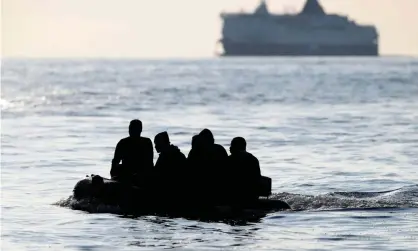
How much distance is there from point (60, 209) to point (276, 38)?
566 feet

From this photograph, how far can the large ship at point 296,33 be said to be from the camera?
618ft

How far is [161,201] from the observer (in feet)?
64.6

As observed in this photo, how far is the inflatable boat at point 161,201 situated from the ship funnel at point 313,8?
16947 cm

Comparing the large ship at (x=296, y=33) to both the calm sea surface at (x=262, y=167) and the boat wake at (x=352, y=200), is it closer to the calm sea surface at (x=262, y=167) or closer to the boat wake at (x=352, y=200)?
the calm sea surface at (x=262, y=167)

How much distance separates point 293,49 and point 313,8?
9941 millimetres

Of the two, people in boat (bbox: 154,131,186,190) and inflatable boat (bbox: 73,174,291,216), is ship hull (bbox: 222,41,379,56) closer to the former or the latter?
inflatable boat (bbox: 73,174,291,216)

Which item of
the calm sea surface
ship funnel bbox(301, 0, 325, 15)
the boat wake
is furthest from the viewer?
ship funnel bbox(301, 0, 325, 15)

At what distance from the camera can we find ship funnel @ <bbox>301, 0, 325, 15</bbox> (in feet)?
616

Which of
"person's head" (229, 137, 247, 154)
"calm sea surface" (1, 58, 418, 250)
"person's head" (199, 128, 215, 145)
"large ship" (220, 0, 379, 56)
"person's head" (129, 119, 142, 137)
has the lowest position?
"calm sea surface" (1, 58, 418, 250)

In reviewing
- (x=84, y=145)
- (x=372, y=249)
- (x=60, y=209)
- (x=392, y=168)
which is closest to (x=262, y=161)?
(x=392, y=168)

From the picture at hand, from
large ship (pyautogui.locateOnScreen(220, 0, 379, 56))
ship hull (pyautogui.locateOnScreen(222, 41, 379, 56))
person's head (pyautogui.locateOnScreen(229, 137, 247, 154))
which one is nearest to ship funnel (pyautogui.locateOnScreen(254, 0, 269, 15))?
large ship (pyautogui.locateOnScreen(220, 0, 379, 56))

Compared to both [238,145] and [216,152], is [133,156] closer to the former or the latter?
[216,152]

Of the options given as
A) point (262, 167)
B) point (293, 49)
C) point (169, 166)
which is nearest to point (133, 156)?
point (169, 166)

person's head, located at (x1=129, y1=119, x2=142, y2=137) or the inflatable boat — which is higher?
person's head, located at (x1=129, y1=119, x2=142, y2=137)
